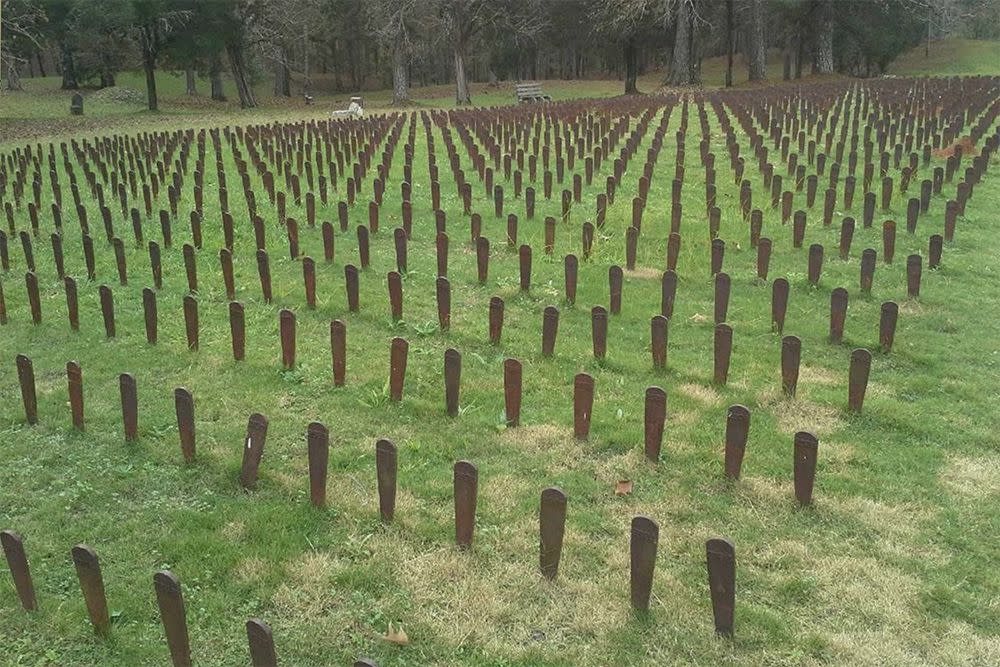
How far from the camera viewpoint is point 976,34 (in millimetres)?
53750

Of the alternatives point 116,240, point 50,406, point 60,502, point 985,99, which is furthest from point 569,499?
point 985,99

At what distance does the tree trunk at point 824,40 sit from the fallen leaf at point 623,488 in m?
40.4

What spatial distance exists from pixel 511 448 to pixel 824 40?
41223 millimetres

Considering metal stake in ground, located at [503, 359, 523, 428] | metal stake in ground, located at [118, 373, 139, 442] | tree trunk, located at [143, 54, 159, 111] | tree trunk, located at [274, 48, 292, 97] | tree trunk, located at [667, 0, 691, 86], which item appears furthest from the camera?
tree trunk, located at [274, 48, 292, 97]

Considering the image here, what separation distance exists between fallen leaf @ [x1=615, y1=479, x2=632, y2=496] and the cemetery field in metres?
0.01

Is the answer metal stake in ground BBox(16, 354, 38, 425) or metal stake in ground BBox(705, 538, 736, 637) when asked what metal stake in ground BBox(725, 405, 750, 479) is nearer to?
metal stake in ground BBox(705, 538, 736, 637)

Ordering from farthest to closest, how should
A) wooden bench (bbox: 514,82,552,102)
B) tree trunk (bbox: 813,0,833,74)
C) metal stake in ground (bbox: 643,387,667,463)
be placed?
tree trunk (bbox: 813,0,833,74)
wooden bench (bbox: 514,82,552,102)
metal stake in ground (bbox: 643,387,667,463)

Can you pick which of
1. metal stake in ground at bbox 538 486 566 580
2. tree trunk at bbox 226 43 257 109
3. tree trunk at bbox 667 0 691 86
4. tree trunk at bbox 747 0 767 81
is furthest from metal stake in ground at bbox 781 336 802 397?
tree trunk at bbox 747 0 767 81

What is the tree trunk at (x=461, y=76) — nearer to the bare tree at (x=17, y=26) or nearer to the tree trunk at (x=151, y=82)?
the tree trunk at (x=151, y=82)

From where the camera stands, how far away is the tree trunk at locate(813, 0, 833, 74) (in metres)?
40.5

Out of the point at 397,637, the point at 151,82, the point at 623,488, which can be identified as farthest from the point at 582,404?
the point at 151,82

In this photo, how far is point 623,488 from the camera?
4.46 m

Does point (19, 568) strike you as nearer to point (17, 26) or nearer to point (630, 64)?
point (17, 26)

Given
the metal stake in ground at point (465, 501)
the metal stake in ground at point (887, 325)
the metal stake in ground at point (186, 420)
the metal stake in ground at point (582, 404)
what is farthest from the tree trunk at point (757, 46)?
the metal stake in ground at point (465, 501)
